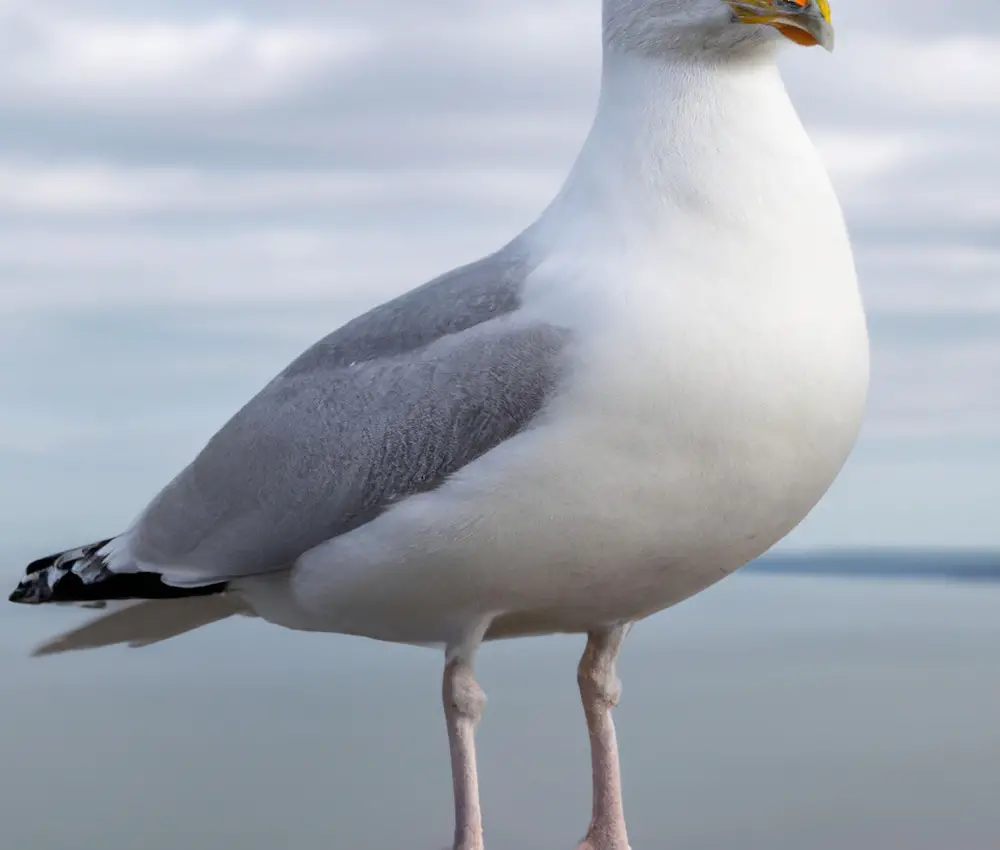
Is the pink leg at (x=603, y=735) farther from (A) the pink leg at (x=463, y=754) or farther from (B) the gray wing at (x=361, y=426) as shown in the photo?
(B) the gray wing at (x=361, y=426)

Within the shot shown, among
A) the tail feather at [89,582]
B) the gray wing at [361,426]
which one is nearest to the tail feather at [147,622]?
the tail feather at [89,582]

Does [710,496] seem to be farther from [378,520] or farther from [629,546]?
[378,520]

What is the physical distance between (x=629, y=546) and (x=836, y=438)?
774 millimetres

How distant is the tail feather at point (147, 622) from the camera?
6.03 metres

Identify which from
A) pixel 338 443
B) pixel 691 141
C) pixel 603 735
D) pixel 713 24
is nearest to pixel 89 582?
pixel 338 443

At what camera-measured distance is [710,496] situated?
16.1ft

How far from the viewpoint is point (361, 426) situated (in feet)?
17.3

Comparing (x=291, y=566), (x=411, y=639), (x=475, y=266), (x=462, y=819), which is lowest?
(x=462, y=819)

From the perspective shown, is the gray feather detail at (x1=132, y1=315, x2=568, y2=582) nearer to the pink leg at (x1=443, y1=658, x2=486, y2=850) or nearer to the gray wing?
the gray wing

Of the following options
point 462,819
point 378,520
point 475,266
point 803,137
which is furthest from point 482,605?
point 803,137

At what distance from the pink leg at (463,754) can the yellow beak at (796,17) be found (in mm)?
2316

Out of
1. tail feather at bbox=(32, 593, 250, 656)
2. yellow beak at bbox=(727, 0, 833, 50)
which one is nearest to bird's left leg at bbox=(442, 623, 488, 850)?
tail feather at bbox=(32, 593, 250, 656)

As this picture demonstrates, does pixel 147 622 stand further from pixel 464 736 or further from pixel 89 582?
Result: pixel 464 736

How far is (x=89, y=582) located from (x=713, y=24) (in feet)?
9.91
